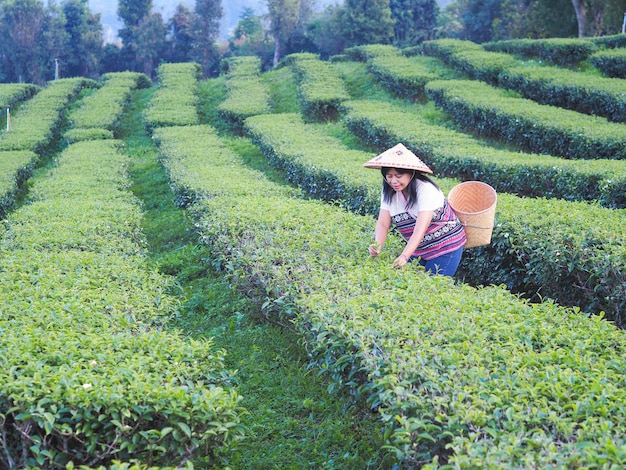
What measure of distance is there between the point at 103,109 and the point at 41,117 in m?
1.73

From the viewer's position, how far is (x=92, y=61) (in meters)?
45.7

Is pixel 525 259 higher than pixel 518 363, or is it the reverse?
pixel 518 363

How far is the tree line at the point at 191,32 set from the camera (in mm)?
40188

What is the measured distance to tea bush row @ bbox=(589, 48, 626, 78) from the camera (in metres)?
17.3

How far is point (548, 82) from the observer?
1602cm

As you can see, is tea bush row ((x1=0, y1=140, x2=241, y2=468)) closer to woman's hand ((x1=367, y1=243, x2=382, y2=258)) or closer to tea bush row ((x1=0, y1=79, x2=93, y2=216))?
woman's hand ((x1=367, y1=243, x2=382, y2=258))

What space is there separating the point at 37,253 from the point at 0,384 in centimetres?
311

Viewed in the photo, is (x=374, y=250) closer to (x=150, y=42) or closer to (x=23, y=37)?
(x=150, y=42)

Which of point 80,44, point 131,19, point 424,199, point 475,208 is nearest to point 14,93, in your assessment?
point 475,208

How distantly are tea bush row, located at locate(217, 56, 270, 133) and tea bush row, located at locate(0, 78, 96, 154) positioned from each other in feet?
15.5

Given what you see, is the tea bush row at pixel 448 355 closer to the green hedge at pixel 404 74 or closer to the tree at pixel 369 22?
the green hedge at pixel 404 74

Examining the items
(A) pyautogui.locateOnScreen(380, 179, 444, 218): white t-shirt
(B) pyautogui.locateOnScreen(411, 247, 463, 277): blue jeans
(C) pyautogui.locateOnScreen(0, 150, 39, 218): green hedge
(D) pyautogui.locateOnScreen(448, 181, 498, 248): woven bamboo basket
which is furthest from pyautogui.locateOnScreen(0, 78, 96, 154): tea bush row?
(B) pyautogui.locateOnScreen(411, 247, 463, 277): blue jeans

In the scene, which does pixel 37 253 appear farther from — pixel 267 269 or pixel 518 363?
pixel 518 363

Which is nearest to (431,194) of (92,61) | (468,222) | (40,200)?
(468,222)
